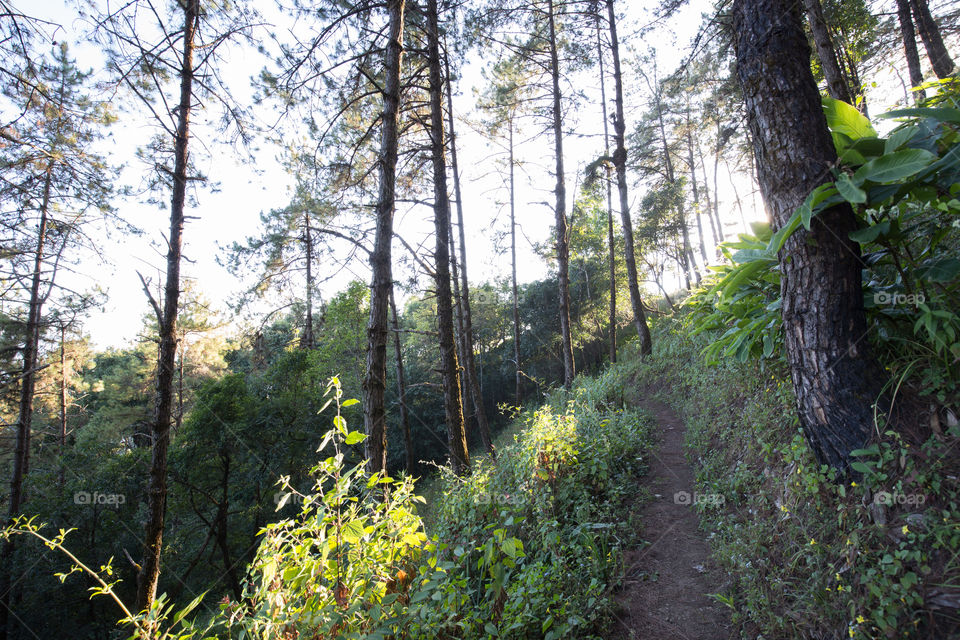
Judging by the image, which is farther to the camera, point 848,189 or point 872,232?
point 872,232

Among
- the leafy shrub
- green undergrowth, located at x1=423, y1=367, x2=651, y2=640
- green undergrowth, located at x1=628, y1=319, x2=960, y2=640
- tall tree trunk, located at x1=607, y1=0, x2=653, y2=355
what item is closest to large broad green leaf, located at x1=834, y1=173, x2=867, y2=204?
the leafy shrub

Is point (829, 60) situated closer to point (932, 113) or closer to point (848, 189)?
point (932, 113)

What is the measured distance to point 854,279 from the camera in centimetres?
213

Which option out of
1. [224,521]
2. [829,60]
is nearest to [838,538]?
[829,60]

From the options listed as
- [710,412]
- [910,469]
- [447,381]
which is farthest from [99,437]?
[910,469]

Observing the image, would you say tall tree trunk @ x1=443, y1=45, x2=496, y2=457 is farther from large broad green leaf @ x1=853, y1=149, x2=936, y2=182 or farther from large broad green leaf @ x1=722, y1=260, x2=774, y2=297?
large broad green leaf @ x1=853, y1=149, x2=936, y2=182

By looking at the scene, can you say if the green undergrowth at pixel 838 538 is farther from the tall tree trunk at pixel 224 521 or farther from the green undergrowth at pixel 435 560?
the tall tree trunk at pixel 224 521

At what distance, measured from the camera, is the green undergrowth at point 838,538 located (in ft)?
4.93

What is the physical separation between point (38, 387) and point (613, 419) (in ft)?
54.4

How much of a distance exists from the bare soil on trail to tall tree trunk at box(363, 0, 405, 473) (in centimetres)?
228

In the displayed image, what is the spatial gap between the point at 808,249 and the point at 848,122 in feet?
2.76

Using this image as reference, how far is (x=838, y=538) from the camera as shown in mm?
1911

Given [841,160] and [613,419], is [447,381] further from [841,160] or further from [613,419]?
[841,160]

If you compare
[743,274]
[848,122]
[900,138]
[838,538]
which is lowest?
[838,538]
